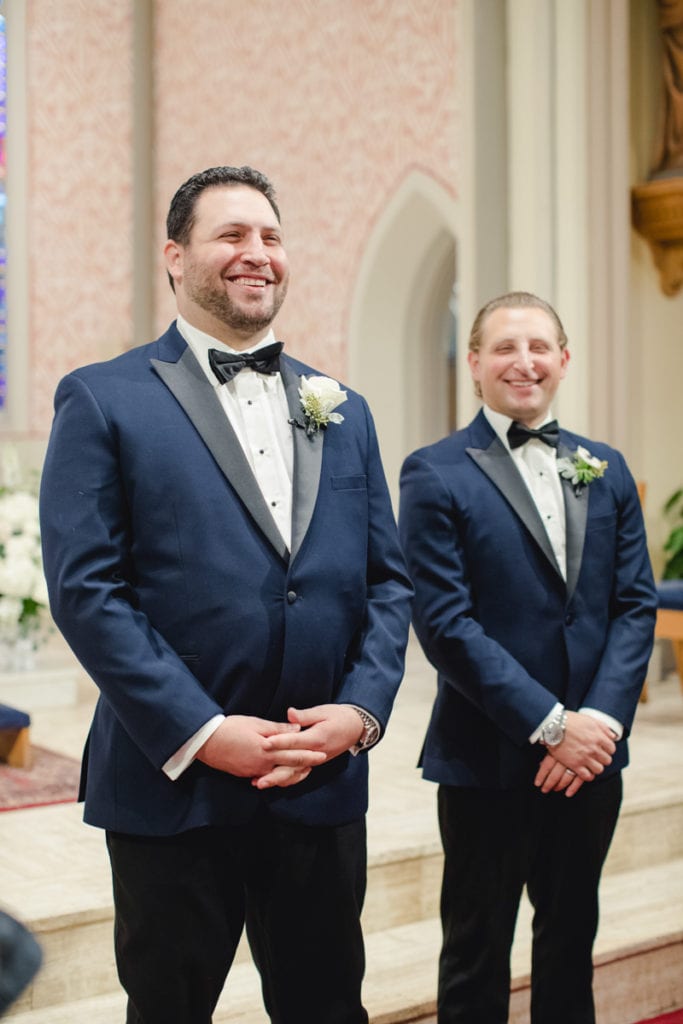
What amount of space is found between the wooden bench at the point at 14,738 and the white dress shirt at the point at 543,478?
262cm

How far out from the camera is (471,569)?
101 inches

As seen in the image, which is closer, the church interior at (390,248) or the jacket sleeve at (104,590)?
the jacket sleeve at (104,590)

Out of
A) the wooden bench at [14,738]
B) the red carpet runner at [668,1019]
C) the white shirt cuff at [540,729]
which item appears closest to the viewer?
the white shirt cuff at [540,729]

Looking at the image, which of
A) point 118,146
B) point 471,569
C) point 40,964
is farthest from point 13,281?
point 40,964

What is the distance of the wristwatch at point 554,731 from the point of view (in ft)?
8.07

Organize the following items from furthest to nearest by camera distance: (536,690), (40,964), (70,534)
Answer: (536,690) < (70,534) < (40,964)

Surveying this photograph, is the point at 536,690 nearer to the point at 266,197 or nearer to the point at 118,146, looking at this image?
the point at 266,197

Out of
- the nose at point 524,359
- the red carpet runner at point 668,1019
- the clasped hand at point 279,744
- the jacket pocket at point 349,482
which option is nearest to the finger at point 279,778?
the clasped hand at point 279,744

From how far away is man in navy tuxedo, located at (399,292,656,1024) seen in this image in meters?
2.49

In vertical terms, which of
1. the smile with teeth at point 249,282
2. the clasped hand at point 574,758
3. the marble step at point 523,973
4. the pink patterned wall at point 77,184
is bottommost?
the marble step at point 523,973

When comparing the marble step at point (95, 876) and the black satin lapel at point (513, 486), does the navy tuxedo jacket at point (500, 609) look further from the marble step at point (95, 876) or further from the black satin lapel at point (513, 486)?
the marble step at point (95, 876)

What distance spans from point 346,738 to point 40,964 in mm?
1168

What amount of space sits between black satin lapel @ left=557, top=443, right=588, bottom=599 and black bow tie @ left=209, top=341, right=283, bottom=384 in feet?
2.49

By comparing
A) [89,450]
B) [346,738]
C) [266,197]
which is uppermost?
[266,197]
